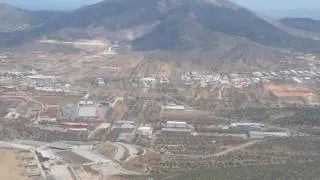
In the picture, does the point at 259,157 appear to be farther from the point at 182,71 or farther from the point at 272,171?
the point at 182,71

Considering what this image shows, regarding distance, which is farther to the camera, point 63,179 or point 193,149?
point 193,149

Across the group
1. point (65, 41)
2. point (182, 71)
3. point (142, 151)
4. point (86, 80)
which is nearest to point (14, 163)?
point (142, 151)

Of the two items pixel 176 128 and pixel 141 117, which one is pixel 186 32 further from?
pixel 176 128

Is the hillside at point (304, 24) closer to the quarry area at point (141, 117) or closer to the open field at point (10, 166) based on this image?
the quarry area at point (141, 117)

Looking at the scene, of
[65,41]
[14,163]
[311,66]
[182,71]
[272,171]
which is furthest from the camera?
[65,41]

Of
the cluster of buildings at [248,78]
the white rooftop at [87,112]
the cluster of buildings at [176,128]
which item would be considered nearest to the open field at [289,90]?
the cluster of buildings at [248,78]

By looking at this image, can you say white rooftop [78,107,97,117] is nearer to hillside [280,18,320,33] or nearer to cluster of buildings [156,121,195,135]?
cluster of buildings [156,121,195,135]
